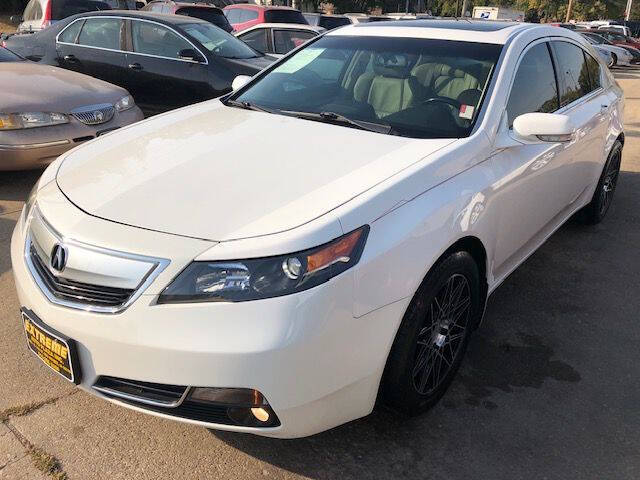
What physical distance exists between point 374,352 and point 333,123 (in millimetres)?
1378

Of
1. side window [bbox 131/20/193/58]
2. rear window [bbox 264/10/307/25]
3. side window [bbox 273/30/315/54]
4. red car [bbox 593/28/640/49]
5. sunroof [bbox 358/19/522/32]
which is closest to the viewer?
sunroof [bbox 358/19/522/32]

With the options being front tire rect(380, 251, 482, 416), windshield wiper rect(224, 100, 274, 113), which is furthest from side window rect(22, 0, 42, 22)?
front tire rect(380, 251, 482, 416)

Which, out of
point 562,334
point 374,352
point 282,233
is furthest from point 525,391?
point 282,233

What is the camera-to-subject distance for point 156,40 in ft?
24.9

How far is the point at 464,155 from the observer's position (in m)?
2.66

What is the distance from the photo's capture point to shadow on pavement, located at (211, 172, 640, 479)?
7.75ft

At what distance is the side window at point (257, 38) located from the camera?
432 inches

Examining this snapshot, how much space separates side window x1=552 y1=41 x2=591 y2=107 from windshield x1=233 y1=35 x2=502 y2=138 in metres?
0.88

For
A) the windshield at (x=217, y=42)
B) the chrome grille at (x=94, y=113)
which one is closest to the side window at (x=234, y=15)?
the windshield at (x=217, y=42)

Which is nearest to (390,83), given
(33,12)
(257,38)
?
(257,38)

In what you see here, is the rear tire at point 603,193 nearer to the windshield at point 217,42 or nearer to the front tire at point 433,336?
the front tire at point 433,336

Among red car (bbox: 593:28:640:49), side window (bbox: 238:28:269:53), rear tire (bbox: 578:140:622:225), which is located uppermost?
side window (bbox: 238:28:269:53)

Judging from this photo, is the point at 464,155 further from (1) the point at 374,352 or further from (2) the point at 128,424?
(2) the point at 128,424

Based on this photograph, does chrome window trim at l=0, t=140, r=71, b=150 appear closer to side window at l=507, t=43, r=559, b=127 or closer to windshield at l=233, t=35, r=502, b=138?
windshield at l=233, t=35, r=502, b=138
